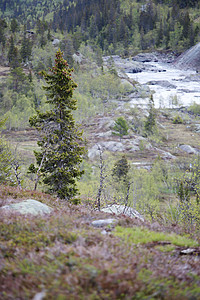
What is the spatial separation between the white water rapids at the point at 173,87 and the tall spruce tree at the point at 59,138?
82516 mm

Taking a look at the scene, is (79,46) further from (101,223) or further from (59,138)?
(101,223)

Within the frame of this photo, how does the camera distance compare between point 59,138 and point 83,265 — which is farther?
point 59,138

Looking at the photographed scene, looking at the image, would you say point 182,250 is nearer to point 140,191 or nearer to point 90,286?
point 90,286

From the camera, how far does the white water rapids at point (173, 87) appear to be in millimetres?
97250

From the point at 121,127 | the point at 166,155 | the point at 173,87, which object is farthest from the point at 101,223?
the point at 173,87

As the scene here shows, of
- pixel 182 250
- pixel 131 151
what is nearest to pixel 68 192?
pixel 182 250

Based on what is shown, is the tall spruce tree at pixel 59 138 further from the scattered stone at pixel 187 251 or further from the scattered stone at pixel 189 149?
→ the scattered stone at pixel 189 149

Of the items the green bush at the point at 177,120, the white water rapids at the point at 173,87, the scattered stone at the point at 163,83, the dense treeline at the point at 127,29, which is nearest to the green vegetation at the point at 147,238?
the green bush at the point at 177,120

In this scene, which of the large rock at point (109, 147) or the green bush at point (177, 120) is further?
the green bush at point (177, 120)

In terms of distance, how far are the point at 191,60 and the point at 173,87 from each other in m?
35.7

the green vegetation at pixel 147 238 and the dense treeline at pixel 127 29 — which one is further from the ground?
the dense treeline at pixel 127 29

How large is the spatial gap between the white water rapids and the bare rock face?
3843mm

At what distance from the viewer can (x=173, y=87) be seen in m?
108

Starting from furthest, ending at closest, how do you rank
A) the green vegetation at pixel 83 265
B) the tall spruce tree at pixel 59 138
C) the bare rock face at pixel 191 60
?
the bare rock face at pixel 191 60 < the tall spruce tree at pixel 59 138 < the green vegetation at pixel 83 265
